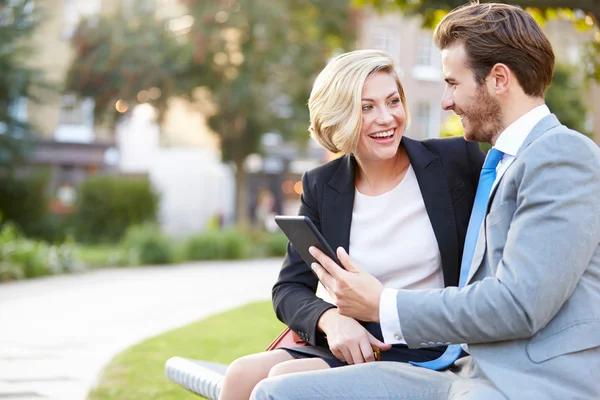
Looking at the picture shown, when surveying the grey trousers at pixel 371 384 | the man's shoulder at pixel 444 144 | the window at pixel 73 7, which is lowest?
the grey trousers at pixel 371 384

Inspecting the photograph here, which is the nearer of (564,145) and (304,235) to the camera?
(564,145)

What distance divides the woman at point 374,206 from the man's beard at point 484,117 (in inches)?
18.1

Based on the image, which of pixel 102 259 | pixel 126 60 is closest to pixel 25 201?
pixel 126 60

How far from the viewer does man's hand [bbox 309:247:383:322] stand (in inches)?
86.6

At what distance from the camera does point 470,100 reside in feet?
7.45

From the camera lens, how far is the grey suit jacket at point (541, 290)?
1.91 metres

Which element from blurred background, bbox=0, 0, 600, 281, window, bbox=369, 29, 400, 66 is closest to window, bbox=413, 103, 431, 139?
window, bbox=369, 29, 400, 66

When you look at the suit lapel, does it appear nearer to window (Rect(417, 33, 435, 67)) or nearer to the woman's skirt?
the woman's skirt

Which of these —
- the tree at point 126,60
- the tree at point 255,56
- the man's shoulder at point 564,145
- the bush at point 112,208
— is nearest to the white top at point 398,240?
the man's shoulder at point 564,145

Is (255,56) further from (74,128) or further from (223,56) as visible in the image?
(74,128)

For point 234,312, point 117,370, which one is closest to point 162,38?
point 234,312

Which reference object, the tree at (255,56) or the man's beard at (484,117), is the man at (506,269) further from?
the tree at (255,56)

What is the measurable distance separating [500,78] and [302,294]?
3.62ft

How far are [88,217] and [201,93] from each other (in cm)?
583
